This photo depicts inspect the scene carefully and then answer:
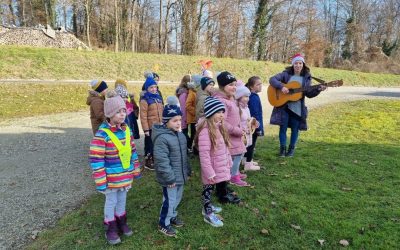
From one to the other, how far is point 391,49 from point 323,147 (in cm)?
4831

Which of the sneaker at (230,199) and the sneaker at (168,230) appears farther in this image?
the sneaker at (230,199)

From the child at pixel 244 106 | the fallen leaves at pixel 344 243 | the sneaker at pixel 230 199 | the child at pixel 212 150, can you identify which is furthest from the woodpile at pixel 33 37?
the fallen leaves at pixel 344 243

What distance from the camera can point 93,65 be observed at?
21.9 metres

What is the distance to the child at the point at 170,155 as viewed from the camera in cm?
403

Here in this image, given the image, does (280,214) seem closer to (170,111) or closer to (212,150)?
(212,150)

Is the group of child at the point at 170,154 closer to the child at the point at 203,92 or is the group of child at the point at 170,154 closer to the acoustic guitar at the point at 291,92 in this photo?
the child at the point at 203,92

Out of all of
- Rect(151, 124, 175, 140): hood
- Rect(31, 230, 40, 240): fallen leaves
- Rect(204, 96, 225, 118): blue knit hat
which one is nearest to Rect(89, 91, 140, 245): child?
Rect(151, 124, 175, 140): hood

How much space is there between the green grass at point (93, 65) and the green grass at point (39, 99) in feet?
9.41

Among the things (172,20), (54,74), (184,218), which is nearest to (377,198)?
(184,218)

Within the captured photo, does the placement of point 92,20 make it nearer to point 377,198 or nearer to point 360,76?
point 360,76

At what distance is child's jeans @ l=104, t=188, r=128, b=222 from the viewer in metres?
4.13

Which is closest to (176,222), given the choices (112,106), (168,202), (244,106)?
(168,202)

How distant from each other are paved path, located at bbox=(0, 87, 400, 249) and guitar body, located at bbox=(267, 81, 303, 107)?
4.13 metres

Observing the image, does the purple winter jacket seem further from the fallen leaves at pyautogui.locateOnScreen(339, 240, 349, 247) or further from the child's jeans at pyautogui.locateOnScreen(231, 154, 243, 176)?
the fallen leaves at pyautogui.locateOnScreen(339, 240, 349, 247)
